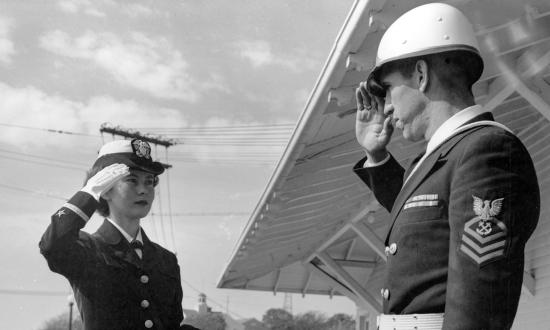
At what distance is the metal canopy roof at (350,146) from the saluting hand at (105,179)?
97.0 inches

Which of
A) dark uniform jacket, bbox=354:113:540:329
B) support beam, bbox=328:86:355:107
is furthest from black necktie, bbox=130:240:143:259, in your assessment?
support beam, bbox=328:86:355:107

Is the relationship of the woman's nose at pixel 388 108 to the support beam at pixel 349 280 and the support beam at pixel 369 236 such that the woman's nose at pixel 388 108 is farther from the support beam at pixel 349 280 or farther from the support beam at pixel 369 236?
the support beam at pixel 349 280

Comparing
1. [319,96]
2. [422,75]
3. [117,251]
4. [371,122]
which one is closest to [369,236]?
[319,96]

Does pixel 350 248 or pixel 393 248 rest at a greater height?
pixel 350 248

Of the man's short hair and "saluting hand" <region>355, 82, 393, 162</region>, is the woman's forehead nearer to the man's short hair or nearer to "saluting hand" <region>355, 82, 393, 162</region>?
"saluting hand" <region>355, 82, 393, 162</region>

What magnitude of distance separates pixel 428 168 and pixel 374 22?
323cm

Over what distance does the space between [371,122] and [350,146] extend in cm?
667

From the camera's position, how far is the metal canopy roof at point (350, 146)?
6047 millimetres

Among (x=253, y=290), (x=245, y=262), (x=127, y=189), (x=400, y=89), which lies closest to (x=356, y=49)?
(x=127, y=189)

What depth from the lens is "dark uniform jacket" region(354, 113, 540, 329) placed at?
2035 millimetres

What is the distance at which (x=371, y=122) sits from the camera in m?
2.65

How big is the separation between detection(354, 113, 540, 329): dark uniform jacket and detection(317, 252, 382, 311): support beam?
15.1 meters

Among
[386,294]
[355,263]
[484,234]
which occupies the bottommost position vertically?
[386,294]

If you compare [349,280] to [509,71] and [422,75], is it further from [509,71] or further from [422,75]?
[422,75]
